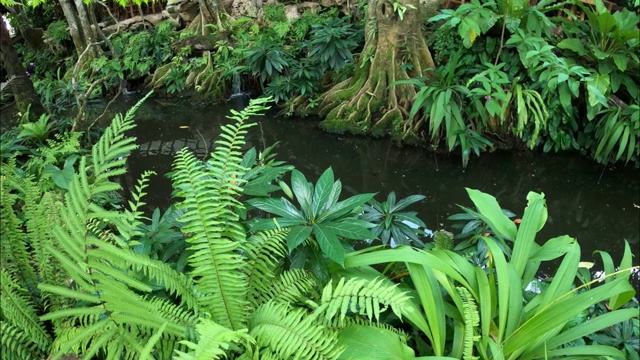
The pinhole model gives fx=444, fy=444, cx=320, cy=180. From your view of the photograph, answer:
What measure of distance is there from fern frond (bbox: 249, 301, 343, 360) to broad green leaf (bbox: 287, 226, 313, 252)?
0.24 m

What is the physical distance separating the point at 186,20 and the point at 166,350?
8.35 m

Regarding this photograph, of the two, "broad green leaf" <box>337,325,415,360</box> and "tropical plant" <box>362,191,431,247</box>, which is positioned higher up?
"broad green leaf" <box>337,325,415,360</box>

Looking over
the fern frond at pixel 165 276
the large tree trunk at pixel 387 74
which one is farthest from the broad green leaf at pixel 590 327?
the large tree trunk at pixel 387 74

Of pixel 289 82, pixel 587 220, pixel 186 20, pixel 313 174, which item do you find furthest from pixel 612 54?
pixel 186 20

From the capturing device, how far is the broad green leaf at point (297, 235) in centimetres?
143

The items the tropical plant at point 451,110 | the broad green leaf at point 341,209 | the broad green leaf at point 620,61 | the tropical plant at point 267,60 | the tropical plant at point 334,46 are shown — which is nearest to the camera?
the broad green leaf at point 341,209

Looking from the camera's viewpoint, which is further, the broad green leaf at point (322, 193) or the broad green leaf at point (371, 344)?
the broad green leaf at point (322, 193)

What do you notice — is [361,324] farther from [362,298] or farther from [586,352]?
[586,352]

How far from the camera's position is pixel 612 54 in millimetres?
4414

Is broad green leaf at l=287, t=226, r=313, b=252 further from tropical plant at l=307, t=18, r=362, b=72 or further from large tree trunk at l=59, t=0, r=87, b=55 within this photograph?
large tree trunk at l=59, t=0, r=87, b=55

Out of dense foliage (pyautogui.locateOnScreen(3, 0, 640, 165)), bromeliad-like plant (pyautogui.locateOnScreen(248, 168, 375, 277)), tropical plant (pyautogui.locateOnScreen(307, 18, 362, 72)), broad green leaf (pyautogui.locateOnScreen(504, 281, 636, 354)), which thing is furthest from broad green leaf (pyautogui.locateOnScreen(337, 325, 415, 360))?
tropical plant (pyautogui.locateOnScreen(307, 18, 362, 72))

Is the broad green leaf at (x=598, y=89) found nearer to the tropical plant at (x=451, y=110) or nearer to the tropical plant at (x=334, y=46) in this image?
the tropical plant at (x=451, y=110)

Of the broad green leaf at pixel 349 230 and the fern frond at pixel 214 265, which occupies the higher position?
the fern frond at pixel 214 265

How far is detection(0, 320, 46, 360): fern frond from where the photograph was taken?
109cm
